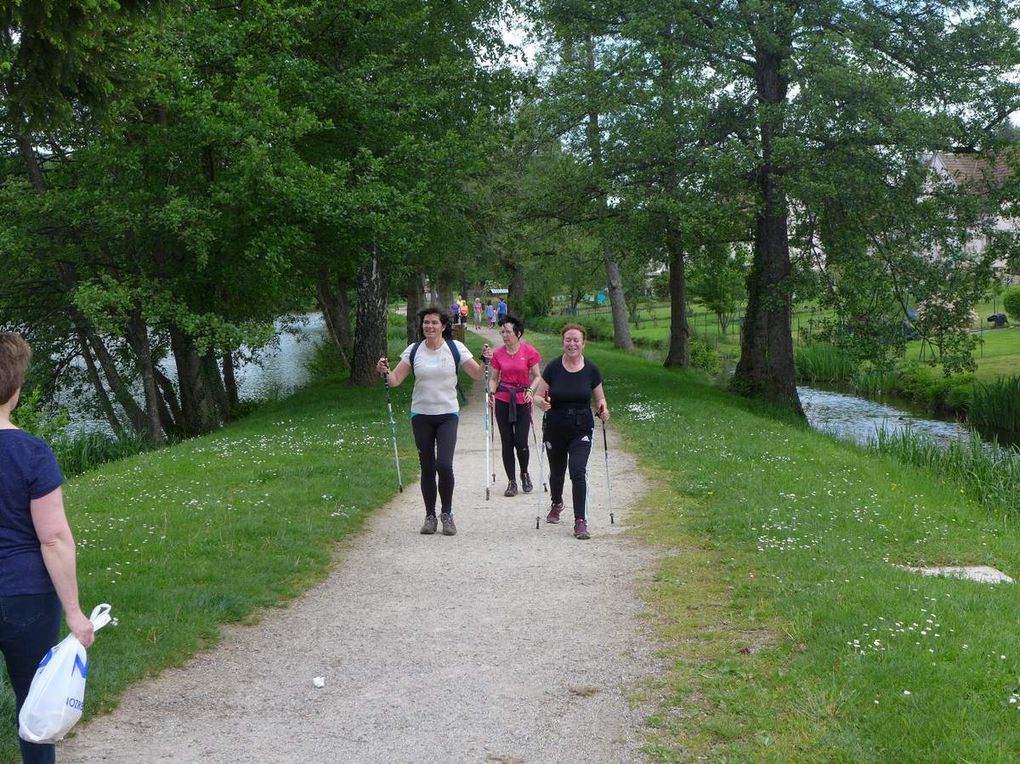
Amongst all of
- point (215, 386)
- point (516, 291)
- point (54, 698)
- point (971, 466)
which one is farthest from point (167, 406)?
point (516, 291)

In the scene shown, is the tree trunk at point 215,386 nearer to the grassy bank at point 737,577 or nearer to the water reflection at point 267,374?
the water reflection at point 267,374

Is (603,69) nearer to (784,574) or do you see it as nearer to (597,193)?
(597,193)

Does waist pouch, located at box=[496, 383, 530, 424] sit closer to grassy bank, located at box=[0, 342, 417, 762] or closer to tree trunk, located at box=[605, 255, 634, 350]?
grassy bank, located at box=[0, 342, 417, 762]

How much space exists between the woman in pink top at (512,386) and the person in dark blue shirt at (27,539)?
24.6ft

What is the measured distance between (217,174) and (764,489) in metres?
12.9

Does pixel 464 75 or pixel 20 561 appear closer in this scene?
pixel 20 561

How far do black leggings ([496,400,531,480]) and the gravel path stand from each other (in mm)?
2393

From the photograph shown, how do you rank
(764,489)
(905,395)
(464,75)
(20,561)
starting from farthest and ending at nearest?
(905,395)
(464,75)
(764,489)
(20,561)

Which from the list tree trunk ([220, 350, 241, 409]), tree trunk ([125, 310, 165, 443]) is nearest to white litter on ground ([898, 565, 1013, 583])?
tree trunk ([125, 310, 165, 443])

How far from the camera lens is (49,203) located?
17.6 meters

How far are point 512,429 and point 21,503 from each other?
7.96 meters

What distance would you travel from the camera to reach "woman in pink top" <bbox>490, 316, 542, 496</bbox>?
11.5 meters

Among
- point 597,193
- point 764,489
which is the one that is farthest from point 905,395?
point 764,489

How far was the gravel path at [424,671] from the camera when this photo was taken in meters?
5.08
